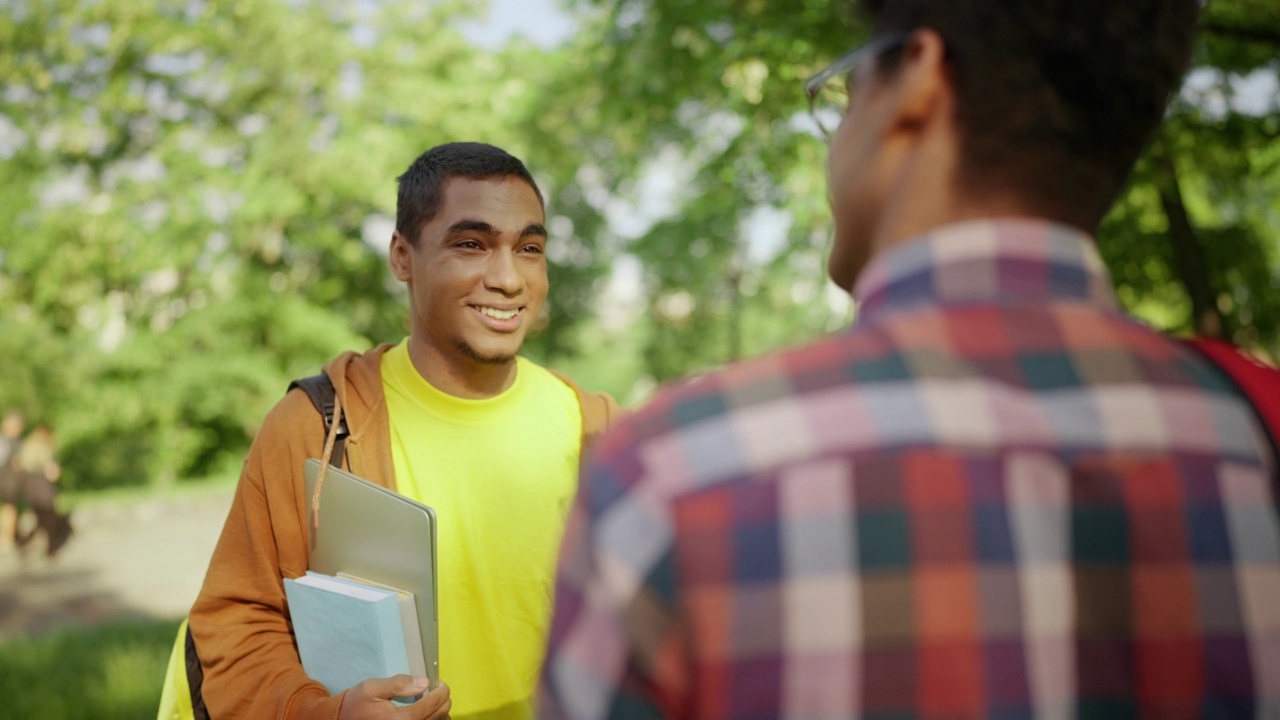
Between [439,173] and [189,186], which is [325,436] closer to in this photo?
[439,173]

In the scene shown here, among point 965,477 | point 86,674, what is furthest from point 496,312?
point 86,674

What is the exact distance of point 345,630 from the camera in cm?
191

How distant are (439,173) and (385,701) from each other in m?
1.15

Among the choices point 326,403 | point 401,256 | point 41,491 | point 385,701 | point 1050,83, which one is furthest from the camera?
point 41,491

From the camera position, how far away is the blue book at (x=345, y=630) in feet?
6.12

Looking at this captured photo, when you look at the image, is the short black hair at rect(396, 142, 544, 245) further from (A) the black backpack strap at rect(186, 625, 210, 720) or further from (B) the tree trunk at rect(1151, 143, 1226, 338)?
(B) the tree trunk at rect(1151, 143, 1226, 338)

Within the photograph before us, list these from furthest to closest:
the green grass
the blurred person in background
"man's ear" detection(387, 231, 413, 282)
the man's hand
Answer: the blurred person in background
the green grass
"man's ear" detection(387, 231, 413, 282)
the man's hand

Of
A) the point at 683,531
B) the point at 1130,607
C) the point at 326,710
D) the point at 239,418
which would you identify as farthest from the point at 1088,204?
the point at 239,418

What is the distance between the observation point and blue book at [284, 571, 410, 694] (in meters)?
1.86

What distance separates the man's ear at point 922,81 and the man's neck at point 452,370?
1.55m

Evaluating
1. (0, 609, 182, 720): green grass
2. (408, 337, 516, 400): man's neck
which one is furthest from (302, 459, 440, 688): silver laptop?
(0, 609, 182, 720): green grass

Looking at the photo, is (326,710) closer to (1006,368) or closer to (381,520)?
(381,520)

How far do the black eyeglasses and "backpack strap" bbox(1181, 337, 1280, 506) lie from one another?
0.40 m

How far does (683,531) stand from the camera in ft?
2.87
